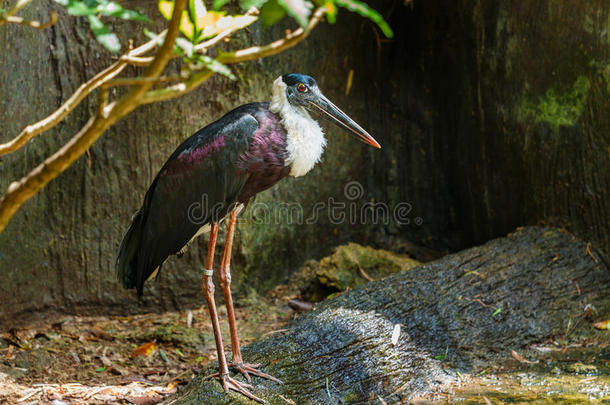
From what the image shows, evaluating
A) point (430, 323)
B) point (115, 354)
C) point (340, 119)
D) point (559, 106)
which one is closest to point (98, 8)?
point (340, 119)

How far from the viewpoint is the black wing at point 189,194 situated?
322 centimetres

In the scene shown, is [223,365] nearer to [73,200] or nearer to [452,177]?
[73,200]

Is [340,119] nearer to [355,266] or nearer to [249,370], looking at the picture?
[249,370]

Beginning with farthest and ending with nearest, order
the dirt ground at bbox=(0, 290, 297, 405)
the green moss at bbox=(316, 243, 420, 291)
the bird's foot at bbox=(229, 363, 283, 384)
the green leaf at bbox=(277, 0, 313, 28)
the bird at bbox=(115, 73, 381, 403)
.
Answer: the green moss at bbox=(316, 243, 420, 291) → the dirt ground at bbox=(0, 290, 297, 405) → the bird at bbox=(115, 73, 381, 403) → the bird's foot at bbox=(229, 363, 283, 384) → the green leaf at bbox=(277, 0, 313, 28)

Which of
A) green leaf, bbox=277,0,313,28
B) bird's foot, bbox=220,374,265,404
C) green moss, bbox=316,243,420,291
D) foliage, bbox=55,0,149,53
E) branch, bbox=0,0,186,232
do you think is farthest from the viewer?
green moss, bbox=316,243,420,291

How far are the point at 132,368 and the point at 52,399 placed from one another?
660 mm

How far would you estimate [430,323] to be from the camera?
11.6 ft

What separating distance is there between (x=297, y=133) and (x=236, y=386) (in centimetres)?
129

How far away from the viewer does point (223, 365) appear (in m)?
3.06

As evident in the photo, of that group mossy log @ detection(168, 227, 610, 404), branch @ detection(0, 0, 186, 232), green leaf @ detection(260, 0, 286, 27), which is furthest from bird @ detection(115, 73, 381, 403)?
green leaf @ detection(260, 0, 286, 27)

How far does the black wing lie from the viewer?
322 centimetres

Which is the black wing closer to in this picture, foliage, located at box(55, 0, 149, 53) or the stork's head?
the stork's head

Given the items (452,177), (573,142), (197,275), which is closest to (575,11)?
(573,142)

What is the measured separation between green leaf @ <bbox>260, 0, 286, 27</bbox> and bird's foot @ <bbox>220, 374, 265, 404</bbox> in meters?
1.87
